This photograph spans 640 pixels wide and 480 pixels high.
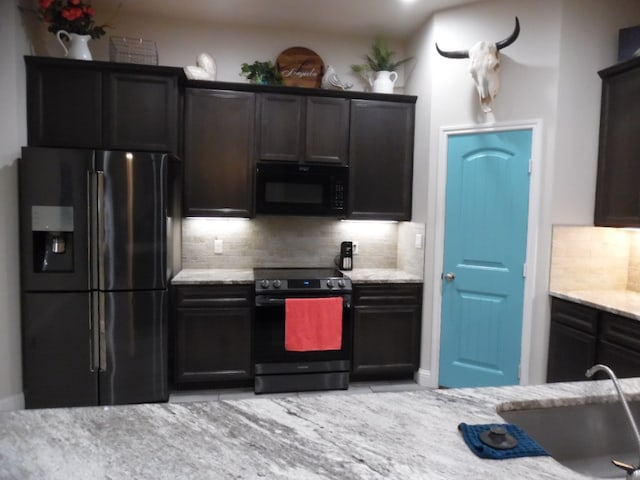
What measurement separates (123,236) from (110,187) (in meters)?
0.35

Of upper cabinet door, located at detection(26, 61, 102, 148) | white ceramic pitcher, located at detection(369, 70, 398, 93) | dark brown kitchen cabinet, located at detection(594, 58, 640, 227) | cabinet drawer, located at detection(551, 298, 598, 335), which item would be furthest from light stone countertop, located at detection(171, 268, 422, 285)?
white ceramic pitcher, located at detection(369, 70, 398, 93)

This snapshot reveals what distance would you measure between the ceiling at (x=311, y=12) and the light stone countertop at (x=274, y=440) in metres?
3.08

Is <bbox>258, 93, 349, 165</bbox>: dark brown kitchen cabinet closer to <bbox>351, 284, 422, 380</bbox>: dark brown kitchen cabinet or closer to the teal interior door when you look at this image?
the teal interior door

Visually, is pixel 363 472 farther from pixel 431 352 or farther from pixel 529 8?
pixel 529 8

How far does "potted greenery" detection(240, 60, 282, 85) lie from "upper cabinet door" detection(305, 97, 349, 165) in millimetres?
379

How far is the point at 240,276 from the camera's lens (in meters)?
3.33

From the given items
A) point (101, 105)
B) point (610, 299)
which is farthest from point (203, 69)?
point (610, 299)

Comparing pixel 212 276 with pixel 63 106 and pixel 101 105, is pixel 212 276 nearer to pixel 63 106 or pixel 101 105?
pixel 101 105

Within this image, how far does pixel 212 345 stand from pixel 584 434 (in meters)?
2.60

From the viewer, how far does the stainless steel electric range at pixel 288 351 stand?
3.16m

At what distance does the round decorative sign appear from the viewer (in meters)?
3.63

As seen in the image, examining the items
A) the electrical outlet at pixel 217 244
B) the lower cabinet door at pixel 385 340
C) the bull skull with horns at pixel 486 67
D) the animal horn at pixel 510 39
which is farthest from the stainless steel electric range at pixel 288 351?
the animal horn at pixel 510 39

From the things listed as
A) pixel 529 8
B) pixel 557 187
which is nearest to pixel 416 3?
pixel 529 8

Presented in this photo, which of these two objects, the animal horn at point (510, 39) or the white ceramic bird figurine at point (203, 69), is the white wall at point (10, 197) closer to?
the white ceramic bird figurine at point (203, 69)
